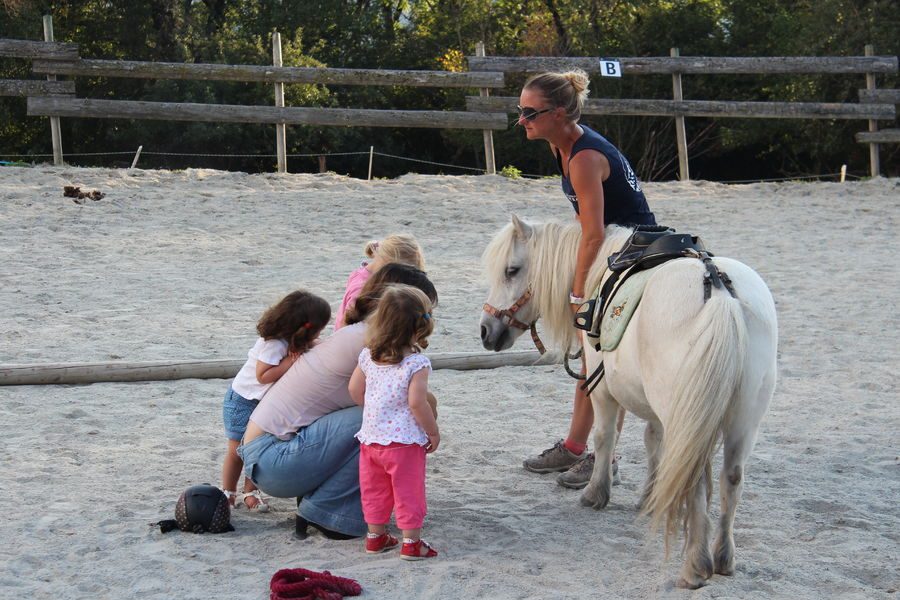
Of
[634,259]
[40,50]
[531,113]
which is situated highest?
[40,50]

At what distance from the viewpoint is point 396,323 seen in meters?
3.30

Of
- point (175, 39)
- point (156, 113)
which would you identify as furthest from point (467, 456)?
point (175, 39)

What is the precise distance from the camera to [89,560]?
3.33 metres

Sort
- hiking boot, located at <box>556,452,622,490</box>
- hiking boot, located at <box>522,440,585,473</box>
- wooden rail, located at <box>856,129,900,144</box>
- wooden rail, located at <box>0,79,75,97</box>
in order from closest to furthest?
hiking boot, located at <box>556,452,622,490</box>
hiking boot, located at <box>522,440,585,473</box>
wooden rail, located at <box>0,79,75,97</box>
wooden rail, located at <box>856,129,900,144</box>

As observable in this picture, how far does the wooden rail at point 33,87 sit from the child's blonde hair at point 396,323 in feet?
30.3

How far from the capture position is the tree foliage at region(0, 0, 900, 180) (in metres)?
16.8

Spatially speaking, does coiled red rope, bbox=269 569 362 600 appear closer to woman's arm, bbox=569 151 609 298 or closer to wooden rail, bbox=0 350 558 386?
woman's arm, bbox=569 151 609 298

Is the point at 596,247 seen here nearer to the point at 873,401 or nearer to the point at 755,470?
the point at 755,470

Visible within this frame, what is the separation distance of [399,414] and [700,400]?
0.97 metres

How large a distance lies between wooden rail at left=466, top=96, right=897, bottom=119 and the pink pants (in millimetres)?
9504

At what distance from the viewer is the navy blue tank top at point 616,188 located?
3.82 m

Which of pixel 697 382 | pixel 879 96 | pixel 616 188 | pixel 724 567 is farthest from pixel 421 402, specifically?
pixel 879 96

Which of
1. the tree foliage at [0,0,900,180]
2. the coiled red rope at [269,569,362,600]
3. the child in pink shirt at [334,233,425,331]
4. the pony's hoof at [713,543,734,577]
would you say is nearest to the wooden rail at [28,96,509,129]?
the tree foliage at [0,0,900,180]

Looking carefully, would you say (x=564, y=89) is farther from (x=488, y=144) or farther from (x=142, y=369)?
(x=488, y=144)
